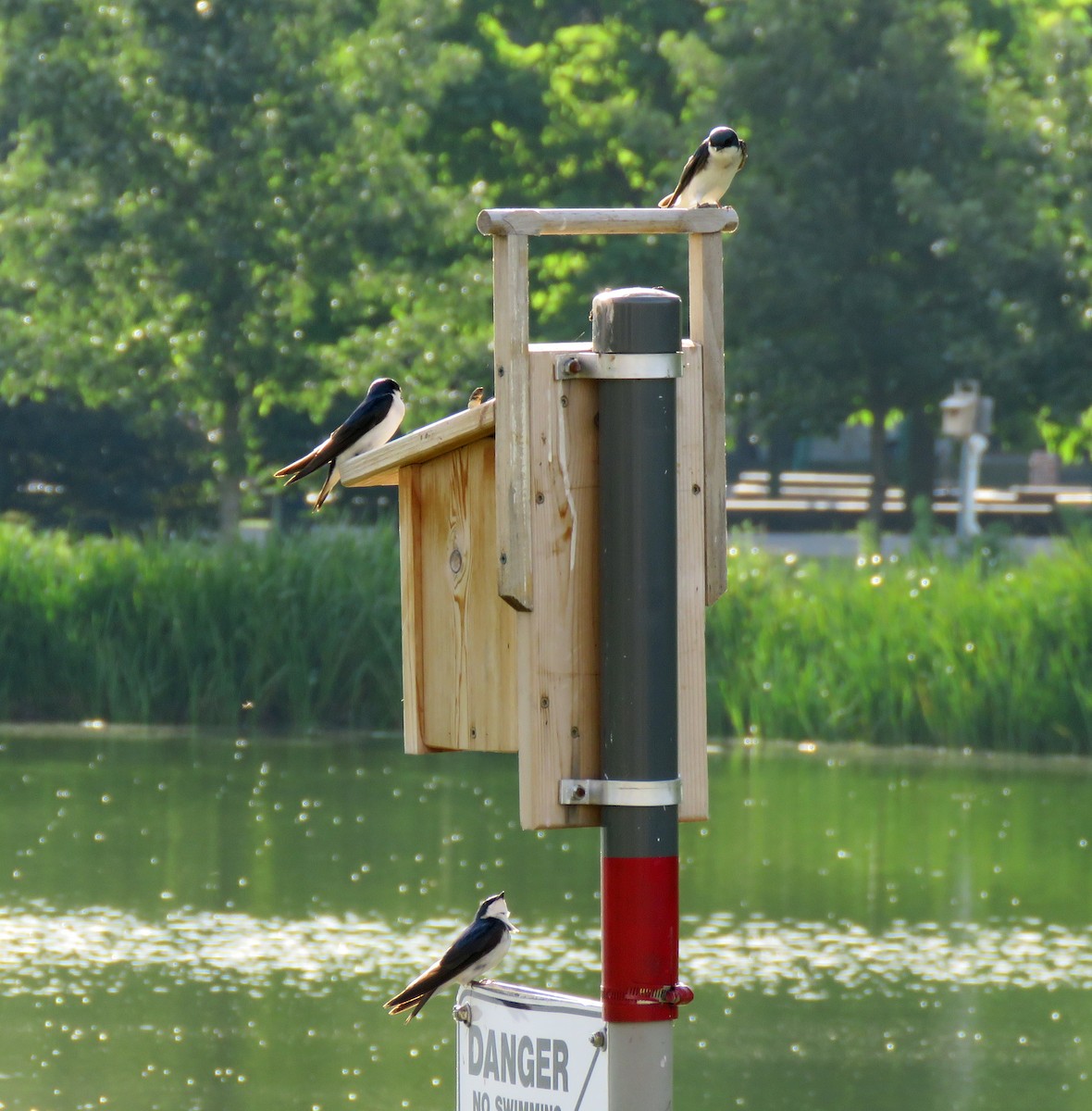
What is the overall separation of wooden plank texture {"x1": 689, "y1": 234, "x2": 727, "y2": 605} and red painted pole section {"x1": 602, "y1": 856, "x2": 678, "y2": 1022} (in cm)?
51

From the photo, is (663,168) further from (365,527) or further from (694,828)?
(694,828)

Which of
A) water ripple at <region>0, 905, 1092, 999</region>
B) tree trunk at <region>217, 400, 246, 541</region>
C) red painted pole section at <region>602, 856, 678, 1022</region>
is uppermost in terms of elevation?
tree trunk at <region>217, 400, 246, 541</region>

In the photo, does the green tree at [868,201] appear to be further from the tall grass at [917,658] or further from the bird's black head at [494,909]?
the bird's black head at [494,909]

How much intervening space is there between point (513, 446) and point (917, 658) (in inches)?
500

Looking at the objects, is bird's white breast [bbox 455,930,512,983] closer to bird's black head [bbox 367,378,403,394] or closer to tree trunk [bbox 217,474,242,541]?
bird's black head [bbox 367,378,403,394]

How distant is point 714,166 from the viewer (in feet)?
18.0

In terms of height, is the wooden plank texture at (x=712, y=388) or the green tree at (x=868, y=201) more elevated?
the green tree at (x=868, y=201)

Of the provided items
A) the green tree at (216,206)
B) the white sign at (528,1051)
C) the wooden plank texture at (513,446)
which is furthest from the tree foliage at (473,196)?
the white sign at (528,1051)

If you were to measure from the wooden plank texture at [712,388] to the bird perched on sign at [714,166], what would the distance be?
2.08 meters

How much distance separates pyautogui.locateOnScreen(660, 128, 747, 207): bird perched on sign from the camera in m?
5.46

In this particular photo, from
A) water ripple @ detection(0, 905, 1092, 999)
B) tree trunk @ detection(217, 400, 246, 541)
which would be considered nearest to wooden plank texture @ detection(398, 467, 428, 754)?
water ripple @ detection(0, 905, 1092, 999)

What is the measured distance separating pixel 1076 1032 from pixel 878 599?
24.7 feet

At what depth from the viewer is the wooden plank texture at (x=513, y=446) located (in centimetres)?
295

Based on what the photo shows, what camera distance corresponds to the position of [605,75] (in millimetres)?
29359
